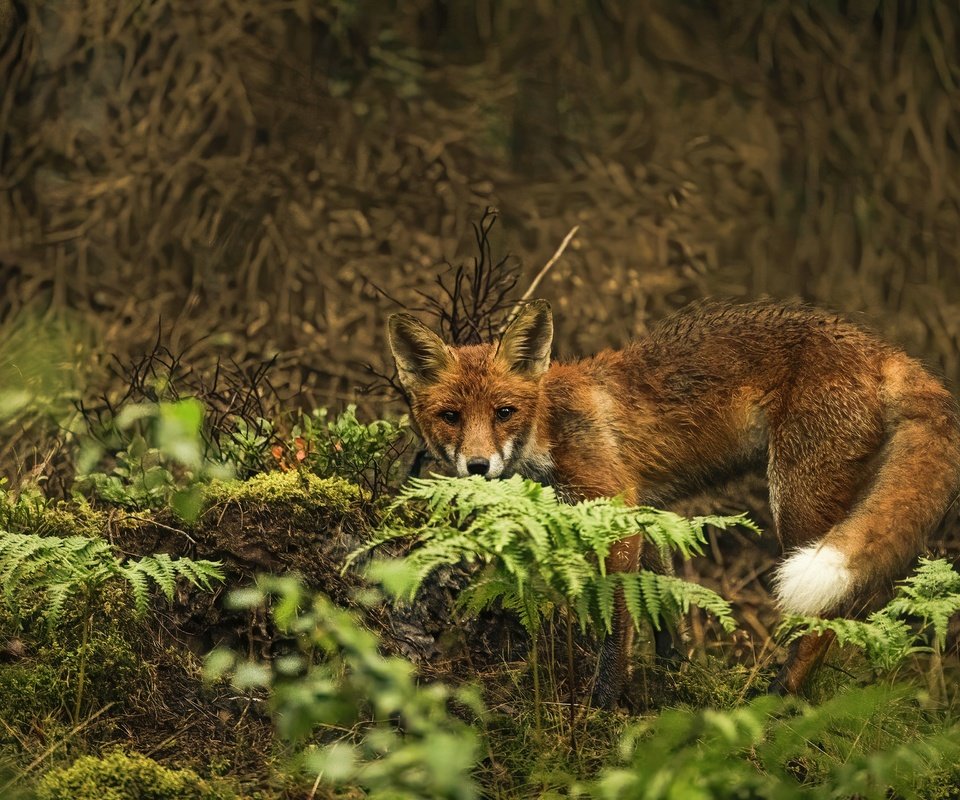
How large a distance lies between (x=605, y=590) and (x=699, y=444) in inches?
89.3

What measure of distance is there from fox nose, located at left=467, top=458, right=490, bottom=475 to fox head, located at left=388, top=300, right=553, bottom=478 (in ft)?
0.31

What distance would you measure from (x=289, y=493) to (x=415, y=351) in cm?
90

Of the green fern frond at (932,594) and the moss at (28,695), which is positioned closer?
the green fern frond at (932,594)

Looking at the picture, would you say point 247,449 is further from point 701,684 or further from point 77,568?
point 701,684

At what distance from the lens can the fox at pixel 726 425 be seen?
4723 mm

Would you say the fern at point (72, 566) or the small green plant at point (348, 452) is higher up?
the fern at point (72, 566)

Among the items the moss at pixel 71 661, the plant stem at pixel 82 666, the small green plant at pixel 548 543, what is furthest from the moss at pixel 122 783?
the small green plant at pixel 548 543

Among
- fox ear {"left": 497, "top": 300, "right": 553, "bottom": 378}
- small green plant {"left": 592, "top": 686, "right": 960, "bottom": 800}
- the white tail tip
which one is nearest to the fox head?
fox ear {"left": 497, "top": 300, "right": 553, "bottom": 378}

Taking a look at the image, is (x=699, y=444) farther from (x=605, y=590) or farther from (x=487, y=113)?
(x=487, y=113)

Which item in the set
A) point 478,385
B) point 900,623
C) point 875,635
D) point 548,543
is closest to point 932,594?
point 900,623

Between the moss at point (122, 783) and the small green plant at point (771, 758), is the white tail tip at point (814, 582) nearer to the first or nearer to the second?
the small green plant at point (771, 758)

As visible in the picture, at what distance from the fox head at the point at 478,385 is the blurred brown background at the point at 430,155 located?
2.06m

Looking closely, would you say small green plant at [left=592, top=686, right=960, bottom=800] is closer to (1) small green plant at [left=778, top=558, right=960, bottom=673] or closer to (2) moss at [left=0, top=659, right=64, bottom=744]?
(1) small green plant at [left=778, top=558, right=960, bottom=673]

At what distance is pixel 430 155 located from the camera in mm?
7719
